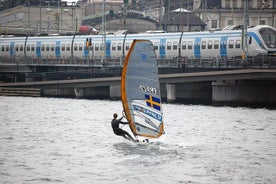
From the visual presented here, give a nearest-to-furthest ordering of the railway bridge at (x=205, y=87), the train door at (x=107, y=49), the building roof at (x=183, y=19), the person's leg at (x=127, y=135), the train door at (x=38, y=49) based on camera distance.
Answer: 1. the person's leg at (x=127, y=135)
2. the railway bridge at (x=205, y=87)
3. the train door at (x=107, y=49)
4. the train door at (x=38, y=49)
5. the building roof at (x=183, y=19)

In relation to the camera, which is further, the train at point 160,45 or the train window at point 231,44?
the train window at point 231,44

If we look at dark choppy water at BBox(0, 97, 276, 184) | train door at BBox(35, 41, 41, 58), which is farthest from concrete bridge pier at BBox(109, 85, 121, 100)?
train door at BBox(35, 41, 41, 58)

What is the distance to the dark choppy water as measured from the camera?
34.3 meters

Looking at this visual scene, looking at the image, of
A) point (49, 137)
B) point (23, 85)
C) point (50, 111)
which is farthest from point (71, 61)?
point (49, 137)

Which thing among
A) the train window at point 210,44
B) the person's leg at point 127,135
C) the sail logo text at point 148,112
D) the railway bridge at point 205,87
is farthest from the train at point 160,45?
the sail logo text at point 148,112

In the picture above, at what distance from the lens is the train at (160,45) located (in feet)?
254

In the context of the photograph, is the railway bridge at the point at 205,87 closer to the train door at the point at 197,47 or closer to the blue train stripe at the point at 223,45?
the blue train stripe at the point at 223,45

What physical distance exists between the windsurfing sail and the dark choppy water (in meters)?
1.12

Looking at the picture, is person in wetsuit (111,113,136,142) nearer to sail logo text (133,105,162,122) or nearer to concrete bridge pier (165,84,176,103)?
sail logo text (133,105,162,122)

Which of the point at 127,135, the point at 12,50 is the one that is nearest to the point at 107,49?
the point at 12,50

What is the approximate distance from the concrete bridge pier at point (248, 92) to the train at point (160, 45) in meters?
6.38

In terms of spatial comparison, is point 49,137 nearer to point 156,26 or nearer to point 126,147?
point 126,147

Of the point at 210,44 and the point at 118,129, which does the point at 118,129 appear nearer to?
the point at 118,129

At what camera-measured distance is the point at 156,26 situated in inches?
5925
